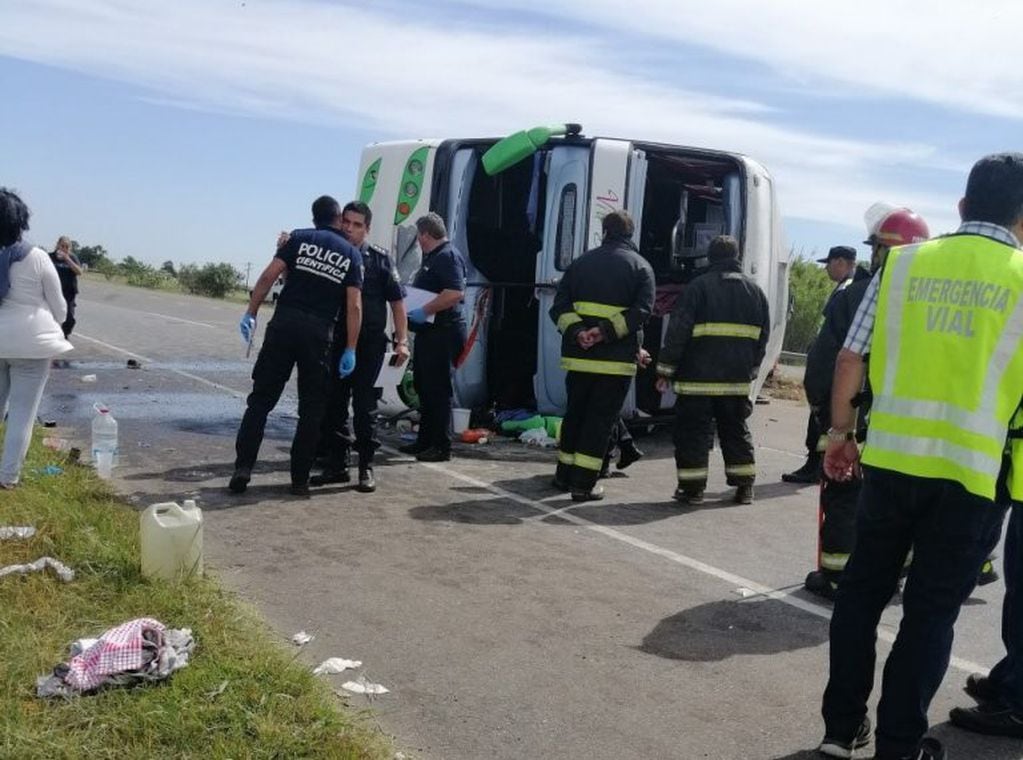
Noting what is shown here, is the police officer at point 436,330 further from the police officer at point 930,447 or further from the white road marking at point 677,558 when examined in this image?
the police officer at point 930,447

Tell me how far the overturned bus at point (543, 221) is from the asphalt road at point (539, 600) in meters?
1.21

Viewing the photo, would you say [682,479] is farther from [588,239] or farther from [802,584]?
[588,239]

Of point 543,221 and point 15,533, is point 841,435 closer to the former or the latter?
point 15,533

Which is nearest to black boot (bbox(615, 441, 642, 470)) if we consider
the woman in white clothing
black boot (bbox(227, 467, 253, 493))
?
black boot (bbox(227, 467, 253, 493))

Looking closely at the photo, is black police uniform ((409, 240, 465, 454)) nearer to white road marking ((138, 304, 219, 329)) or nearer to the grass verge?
the grass verge

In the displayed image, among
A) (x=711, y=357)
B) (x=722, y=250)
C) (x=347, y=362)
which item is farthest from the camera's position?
(x=722, y=250)

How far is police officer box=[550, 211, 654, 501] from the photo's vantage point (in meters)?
7.53

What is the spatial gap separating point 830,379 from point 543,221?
4.67 metres

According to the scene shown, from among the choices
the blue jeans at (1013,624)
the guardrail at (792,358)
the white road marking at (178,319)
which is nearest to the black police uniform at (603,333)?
the blue jeans at (1013,624)

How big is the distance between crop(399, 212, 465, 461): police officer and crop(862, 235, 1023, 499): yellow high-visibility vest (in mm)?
5411

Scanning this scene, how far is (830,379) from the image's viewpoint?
19.0ft

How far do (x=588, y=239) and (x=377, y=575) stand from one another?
4.45 meters

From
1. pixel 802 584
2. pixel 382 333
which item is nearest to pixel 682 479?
pixel 802 584

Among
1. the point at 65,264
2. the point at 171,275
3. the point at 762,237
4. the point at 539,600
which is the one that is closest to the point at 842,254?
A: the point at 762,237
